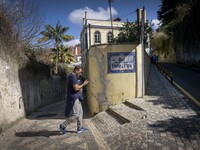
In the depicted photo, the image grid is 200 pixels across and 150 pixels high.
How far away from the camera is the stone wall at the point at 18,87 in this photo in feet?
20.3

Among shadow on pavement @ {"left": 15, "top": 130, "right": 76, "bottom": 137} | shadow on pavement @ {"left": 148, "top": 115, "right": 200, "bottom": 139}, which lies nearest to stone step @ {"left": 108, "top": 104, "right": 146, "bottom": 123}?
shadow on pavement @ {"left": 148, "top": 115, "right": 200, "bottom": 139}

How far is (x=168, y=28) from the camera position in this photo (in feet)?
101

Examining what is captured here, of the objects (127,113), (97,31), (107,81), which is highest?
(97,31)

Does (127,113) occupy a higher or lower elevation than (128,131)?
higher

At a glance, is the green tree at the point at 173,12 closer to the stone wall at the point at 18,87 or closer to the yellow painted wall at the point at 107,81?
the yellow painted wall at the point at 107,81

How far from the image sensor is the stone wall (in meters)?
6.18

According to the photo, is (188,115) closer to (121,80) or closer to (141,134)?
(141,134)

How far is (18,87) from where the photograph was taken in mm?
7387

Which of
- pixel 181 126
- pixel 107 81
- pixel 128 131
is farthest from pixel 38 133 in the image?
pixel 181 126

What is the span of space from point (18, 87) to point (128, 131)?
4.63 metres

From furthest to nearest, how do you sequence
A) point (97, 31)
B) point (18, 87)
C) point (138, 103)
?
point (97, 31) → point (18, 87) → point (138, 103)

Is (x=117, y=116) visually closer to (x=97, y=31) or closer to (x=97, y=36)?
(x=97, y=31)

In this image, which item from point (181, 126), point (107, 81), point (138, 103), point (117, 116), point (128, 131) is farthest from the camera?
point (107, 81)

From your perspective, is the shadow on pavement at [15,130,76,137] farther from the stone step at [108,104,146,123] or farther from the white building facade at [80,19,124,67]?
the white building facade at [80,19,124,67]
